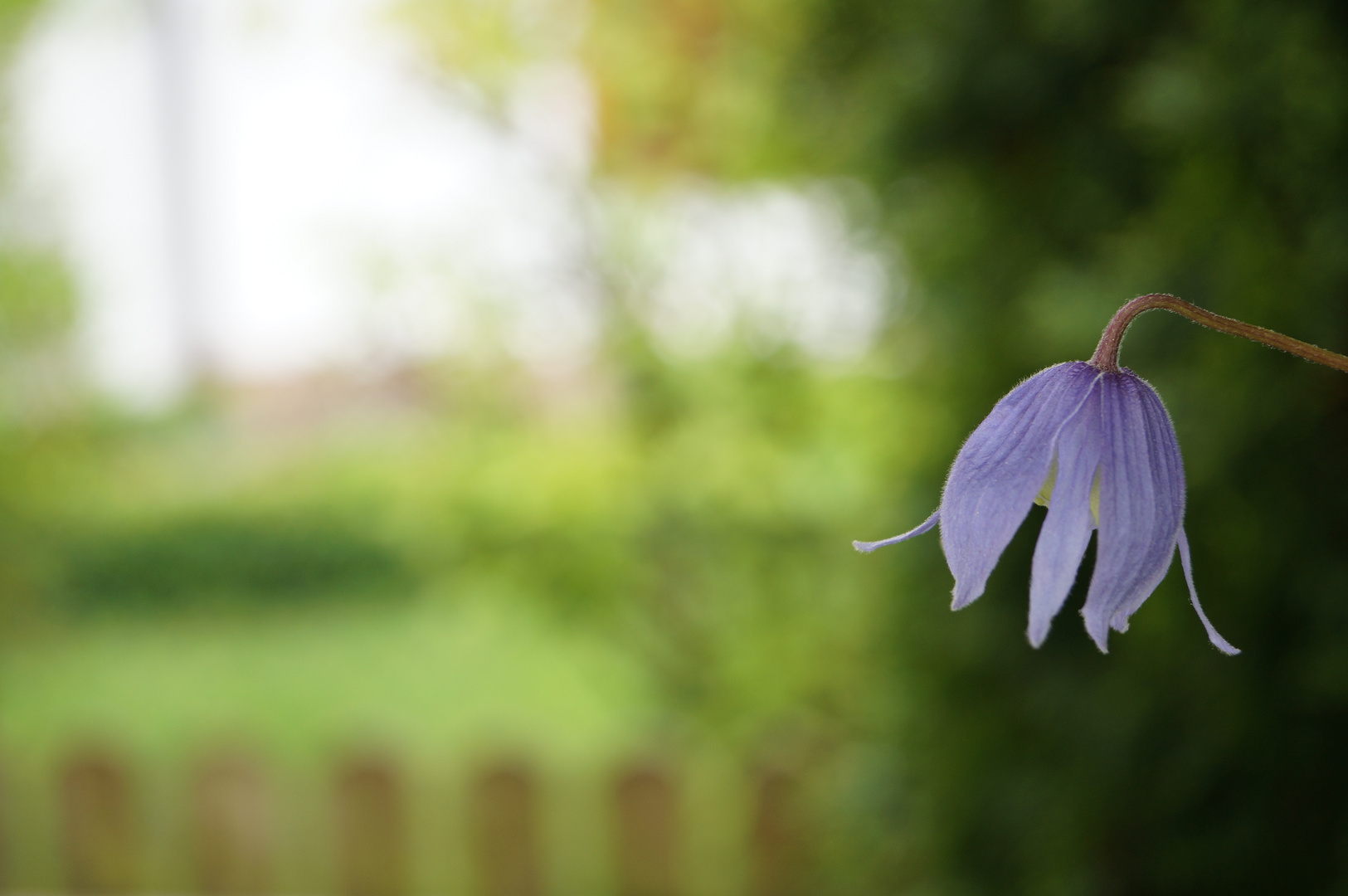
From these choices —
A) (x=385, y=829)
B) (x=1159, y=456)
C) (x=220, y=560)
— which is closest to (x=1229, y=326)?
(x=1159, y=456)

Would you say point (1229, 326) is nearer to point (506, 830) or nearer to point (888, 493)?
point (888, 493)

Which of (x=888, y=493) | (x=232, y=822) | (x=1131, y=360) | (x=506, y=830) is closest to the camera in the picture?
(x=1131, y=360)

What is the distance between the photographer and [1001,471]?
538mm

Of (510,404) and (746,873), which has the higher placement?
(510,404)

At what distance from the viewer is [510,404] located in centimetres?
296

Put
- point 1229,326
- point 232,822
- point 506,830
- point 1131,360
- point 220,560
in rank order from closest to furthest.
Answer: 1. point 1229,326
2. point 1131,360
3. point 506,830
4. point 232,822
5. point 220,560

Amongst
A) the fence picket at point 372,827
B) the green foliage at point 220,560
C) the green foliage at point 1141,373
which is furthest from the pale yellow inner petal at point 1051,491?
the green foliage at point 220,560

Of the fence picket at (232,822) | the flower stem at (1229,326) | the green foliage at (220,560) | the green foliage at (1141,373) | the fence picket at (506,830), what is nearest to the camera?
the flower stem at (1229,326)

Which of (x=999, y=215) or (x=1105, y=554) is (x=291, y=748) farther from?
(x=1105, y=554)

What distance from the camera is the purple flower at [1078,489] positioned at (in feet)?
1.70

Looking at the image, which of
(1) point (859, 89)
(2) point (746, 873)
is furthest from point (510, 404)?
(1) point (859, 89)

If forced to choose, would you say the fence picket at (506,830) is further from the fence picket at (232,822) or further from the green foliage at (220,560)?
the green foliage at (220,560)

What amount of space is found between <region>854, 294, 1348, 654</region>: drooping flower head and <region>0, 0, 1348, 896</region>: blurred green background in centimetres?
66

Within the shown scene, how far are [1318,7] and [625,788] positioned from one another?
2089mm
